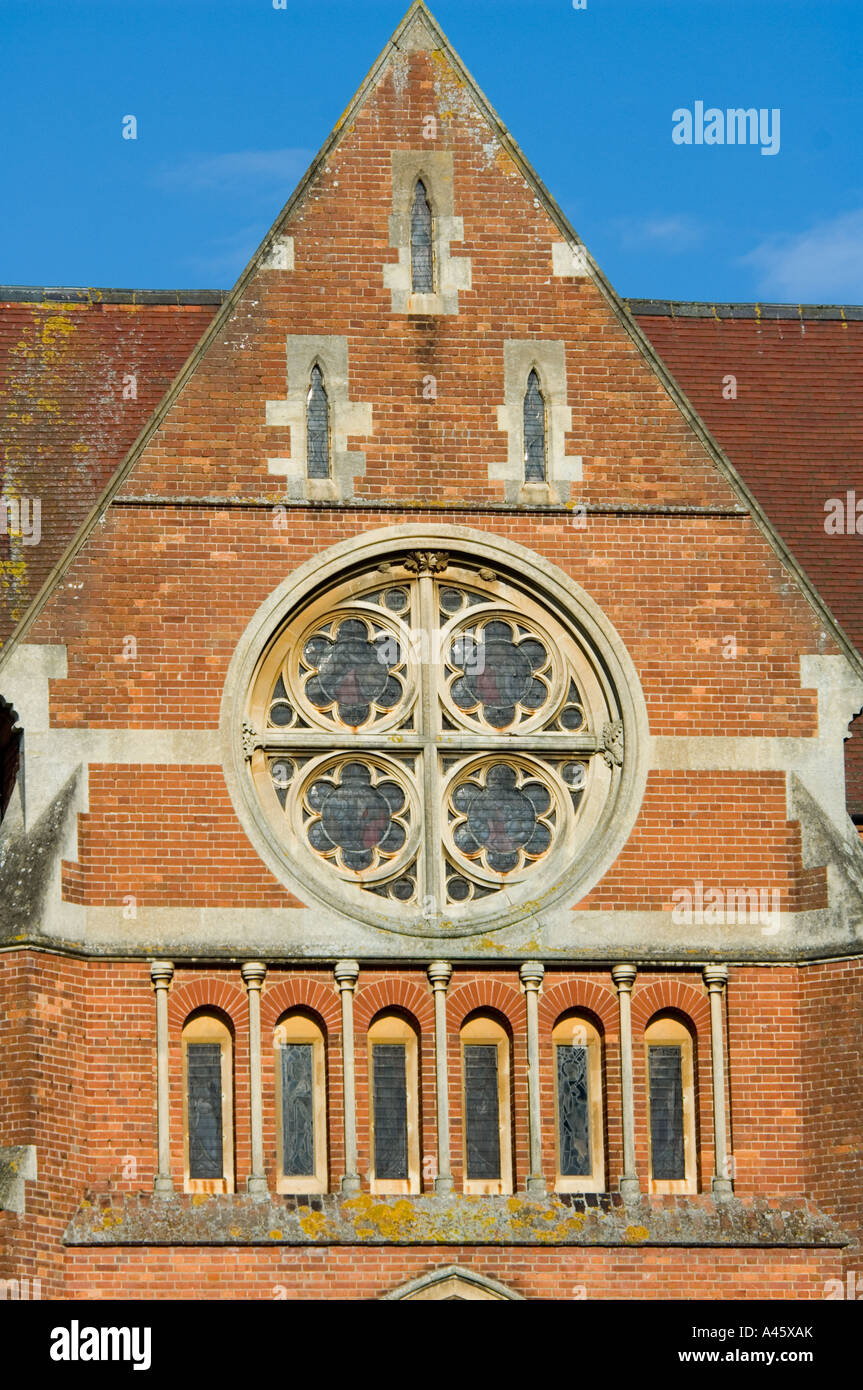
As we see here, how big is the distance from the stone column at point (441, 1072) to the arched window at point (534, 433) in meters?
4.26

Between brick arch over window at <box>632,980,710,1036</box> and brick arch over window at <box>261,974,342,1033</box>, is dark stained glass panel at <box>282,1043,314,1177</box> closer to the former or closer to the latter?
brick arch over window at <box>261,974,342,1033</box>

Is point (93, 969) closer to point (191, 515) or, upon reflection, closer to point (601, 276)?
point (191, 515)

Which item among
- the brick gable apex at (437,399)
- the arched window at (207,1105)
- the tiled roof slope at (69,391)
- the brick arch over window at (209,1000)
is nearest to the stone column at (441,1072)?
the brick arch over window at (209,1000)

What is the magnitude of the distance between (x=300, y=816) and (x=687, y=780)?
3155mm

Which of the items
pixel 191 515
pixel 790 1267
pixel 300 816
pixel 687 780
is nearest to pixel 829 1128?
pixel 790 1267

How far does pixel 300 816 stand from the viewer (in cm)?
2738

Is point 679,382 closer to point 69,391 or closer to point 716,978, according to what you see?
point 69,391

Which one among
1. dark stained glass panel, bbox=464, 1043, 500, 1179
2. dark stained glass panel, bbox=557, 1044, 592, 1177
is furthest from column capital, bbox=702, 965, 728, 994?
dark stained glass panel, bbox=464, 1043, 500, 1179

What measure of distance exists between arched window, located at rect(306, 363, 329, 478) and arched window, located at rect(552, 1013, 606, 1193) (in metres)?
4.97

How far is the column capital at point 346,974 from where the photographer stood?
2664 centimetres

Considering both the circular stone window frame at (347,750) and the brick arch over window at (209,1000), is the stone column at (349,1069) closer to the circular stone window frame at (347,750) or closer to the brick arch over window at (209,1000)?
the circular stone window frame at (347,750)

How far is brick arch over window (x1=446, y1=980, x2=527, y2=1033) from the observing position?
26859 mm
